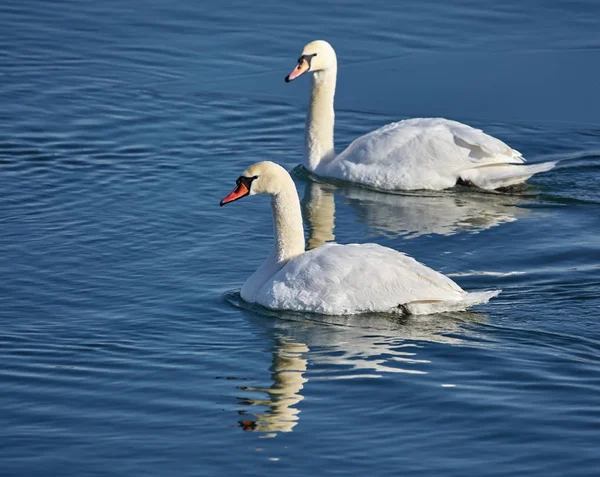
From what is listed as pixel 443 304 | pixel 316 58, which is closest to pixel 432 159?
pixel 316 58

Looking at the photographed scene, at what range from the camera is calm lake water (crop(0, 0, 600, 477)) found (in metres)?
8.62

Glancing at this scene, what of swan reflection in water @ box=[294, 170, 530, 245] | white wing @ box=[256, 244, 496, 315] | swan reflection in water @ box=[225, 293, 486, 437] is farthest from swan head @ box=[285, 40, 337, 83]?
white wing @ box=[256, 244, 496, 315]

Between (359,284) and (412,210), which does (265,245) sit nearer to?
(412,210)

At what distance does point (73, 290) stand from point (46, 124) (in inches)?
229

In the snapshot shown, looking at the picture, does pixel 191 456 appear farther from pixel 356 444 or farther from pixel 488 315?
pixel 488 315

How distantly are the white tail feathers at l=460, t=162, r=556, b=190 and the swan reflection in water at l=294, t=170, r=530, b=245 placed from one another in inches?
5.1

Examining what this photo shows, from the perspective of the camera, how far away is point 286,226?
443 inches

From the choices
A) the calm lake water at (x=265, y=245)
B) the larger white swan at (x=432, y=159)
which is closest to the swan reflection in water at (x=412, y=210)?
the calm lake water at (x=265, y=245)

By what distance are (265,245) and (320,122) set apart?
3366 mm

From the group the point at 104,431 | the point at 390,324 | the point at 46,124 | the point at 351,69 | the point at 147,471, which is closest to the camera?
the point at 147,471

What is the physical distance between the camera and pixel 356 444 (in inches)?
332

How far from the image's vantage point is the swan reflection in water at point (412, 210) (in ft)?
44.3

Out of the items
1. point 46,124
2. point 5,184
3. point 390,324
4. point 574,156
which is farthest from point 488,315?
point 46,124

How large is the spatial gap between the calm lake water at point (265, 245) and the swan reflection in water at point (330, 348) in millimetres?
26
